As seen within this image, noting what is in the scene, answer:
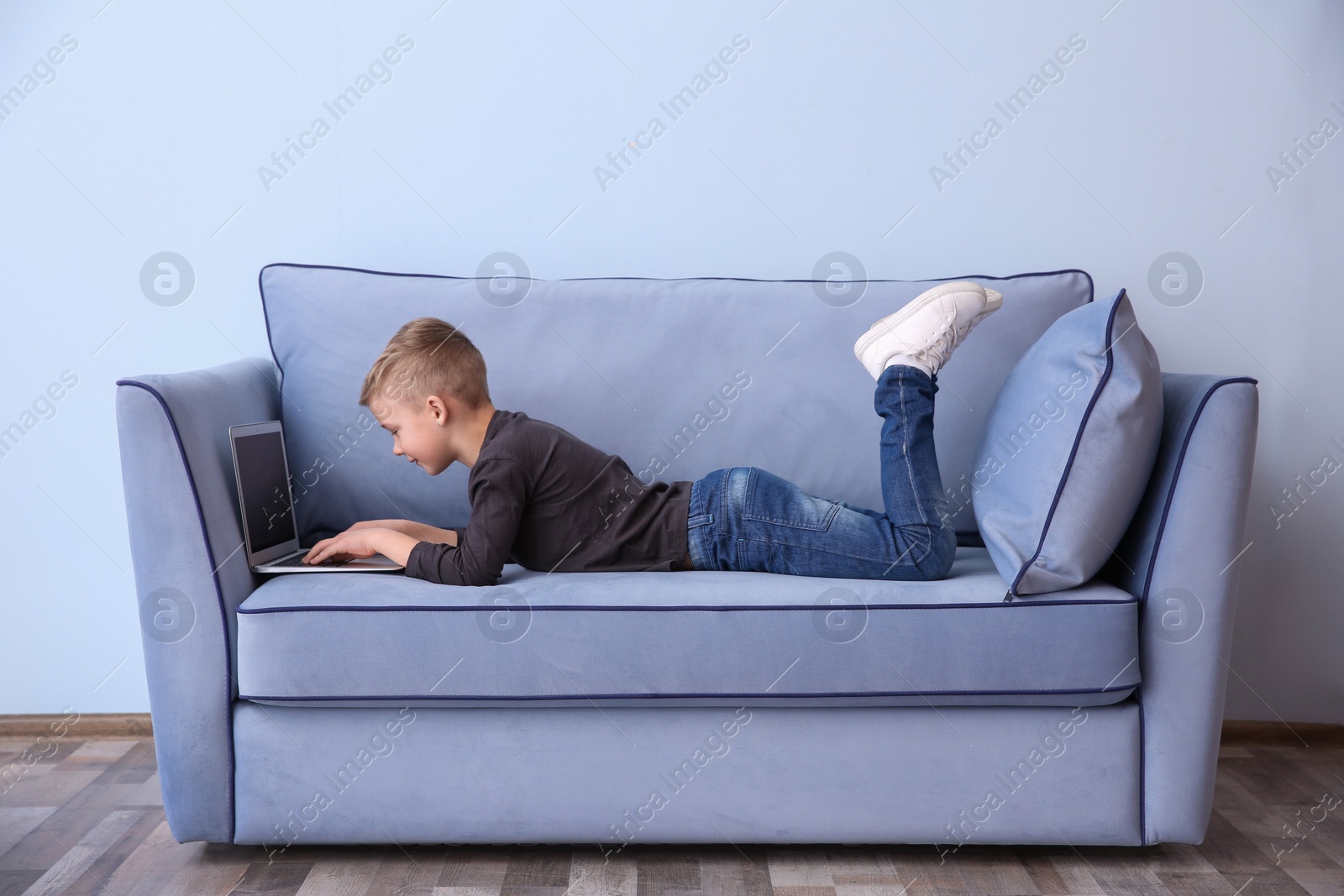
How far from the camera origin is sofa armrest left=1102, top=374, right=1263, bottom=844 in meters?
1.37

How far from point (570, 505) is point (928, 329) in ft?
2.19

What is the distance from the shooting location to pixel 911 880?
1409 millimetres

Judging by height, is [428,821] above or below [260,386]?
below

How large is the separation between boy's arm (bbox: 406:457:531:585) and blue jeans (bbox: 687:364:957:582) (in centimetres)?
31

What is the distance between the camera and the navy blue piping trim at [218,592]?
4.60 ft

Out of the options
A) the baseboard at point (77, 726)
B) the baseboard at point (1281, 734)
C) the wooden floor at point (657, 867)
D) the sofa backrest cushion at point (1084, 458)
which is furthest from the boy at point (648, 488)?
the baseboard at point (1281, 734)

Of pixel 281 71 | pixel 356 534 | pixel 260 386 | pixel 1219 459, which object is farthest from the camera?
pixel 281 71

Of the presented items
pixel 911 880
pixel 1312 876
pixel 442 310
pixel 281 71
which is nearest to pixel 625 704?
pixel 911 880

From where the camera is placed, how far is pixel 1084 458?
140cm

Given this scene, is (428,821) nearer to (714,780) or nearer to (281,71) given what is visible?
(714,780)

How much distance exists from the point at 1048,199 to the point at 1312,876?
1.37 meters

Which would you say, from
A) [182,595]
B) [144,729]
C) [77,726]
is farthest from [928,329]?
[77,726]

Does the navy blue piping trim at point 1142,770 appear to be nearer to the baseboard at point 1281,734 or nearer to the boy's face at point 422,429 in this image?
the baseboard at point 1281,734

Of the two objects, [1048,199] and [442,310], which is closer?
[442,310]
